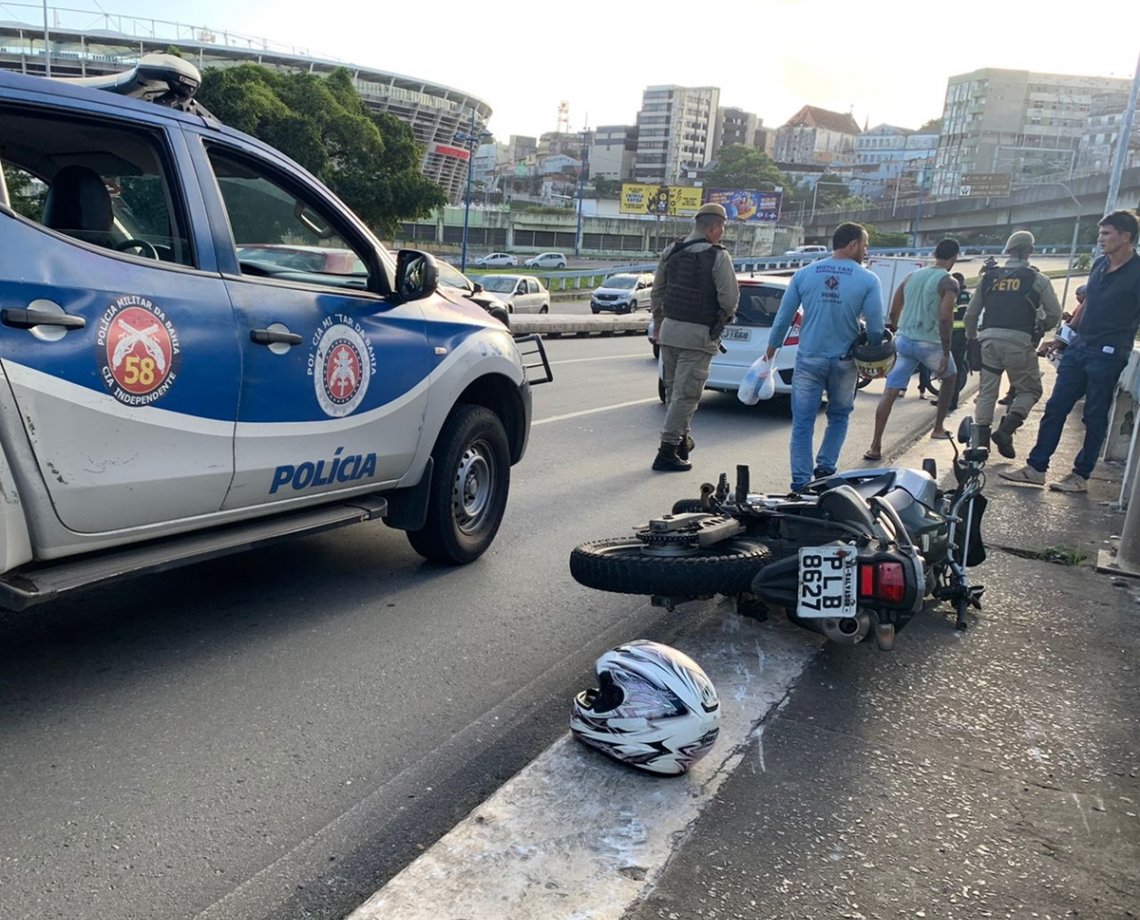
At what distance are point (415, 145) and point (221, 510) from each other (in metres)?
45.5

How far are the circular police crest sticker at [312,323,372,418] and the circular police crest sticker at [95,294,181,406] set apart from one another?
706 mm

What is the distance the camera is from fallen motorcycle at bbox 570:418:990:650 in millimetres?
3570

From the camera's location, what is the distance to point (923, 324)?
30.3ft

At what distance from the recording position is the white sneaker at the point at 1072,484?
750cm

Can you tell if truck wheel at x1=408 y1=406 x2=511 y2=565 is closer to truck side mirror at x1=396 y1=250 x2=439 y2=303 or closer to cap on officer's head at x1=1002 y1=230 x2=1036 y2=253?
truck side mirror at x1=396 y1=250 x2=439 y2=303

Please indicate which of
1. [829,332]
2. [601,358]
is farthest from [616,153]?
[829,332]

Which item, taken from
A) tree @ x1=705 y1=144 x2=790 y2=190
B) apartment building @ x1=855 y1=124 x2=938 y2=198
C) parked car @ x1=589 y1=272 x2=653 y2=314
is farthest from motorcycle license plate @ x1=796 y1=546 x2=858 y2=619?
apartment building @ x1=855 y1=124 x2=938 y2=198

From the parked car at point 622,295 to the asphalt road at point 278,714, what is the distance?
3032cm

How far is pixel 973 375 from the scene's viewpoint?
17391mm

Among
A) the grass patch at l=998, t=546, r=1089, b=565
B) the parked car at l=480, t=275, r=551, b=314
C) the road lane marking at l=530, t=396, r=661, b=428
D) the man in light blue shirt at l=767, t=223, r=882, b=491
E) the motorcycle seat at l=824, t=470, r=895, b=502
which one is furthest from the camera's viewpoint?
the parked car at l=480, t=275, r=551, b=314

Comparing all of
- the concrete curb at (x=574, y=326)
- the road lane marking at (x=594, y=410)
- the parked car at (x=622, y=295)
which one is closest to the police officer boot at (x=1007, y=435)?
the road lane marking at (x=594, y=410)

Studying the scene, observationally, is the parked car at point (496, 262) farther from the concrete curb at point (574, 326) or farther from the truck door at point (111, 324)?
the truck door at point (111, 324)

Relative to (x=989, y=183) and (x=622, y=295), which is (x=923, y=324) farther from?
(x=989, y=183)

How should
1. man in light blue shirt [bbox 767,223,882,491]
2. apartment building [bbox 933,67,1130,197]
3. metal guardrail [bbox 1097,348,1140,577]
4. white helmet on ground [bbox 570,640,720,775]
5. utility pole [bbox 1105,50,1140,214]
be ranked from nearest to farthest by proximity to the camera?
white helmet on ground [bbox 570,640,720,775]
metal guardrail [bbox 1097,348,1140,577]
man in light blue shirt [bbox 767,223,882,491]
utility pole [bbox 1105,50,1140,214]
apartment building [bbox 933,67,1130,197]
